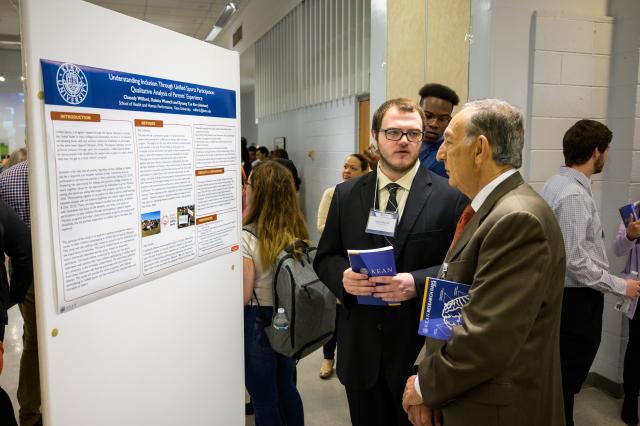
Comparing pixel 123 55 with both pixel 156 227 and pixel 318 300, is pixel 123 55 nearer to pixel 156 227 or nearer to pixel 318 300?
pixel 156 227

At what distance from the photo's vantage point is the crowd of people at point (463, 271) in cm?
118

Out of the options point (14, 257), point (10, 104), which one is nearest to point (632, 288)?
point (14, 257)

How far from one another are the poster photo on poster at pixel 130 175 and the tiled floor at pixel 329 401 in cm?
164

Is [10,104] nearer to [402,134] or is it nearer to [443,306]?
[402,134]

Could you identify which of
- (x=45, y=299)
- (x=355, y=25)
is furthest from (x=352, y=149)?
(x=45, y=299)

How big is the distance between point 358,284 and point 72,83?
1.09 metres

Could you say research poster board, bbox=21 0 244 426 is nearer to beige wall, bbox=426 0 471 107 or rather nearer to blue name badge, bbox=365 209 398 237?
blue name badge, bbox=365 209 398 237

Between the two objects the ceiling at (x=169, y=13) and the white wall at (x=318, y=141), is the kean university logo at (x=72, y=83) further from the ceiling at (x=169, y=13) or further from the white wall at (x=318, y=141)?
the ceiling at (x=169, y=13)

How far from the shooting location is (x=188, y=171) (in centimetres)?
163

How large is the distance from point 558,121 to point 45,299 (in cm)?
297

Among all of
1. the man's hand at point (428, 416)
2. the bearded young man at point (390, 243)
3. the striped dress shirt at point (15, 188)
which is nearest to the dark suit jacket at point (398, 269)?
the bearded young man at point (390, 243)

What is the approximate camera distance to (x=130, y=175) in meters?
1.40

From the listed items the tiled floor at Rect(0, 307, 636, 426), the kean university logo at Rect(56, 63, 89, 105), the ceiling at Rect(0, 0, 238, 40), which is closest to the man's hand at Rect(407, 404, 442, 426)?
the kean university logo at Rect(56, 63, 89, 105)

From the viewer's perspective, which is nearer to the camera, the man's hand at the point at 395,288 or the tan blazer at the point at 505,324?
the tan blazer at the point at 505,324
